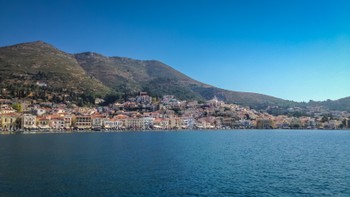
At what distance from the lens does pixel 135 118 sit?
136875 mm

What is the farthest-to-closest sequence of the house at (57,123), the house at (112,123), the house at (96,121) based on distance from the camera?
the house at (112,123) < the house at (96,121) < the house at (57,123)

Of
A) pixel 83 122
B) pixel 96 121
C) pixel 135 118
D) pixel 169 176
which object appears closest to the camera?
pixel 169 176

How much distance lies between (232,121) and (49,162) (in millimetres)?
144421

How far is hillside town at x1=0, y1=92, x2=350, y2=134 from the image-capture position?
109 metres

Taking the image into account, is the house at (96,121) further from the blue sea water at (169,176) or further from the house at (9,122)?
the blue sea water at (169,176)

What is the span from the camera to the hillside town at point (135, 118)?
357 ft

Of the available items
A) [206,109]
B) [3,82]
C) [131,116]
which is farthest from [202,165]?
[206,109]

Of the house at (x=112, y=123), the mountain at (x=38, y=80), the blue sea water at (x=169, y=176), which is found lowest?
the blue sea water at (x=169, y=176)

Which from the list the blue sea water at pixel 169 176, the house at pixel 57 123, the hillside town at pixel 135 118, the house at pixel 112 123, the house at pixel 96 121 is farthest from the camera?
the house at pixel 112 123

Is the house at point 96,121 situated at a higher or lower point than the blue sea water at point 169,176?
higher

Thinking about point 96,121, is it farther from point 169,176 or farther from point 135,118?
point 169,176

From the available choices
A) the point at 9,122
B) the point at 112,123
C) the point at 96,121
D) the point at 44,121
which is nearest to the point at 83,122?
the point at 96,121

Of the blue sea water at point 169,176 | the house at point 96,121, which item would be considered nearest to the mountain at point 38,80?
the house at point 96,121

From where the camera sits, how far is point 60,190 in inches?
913
